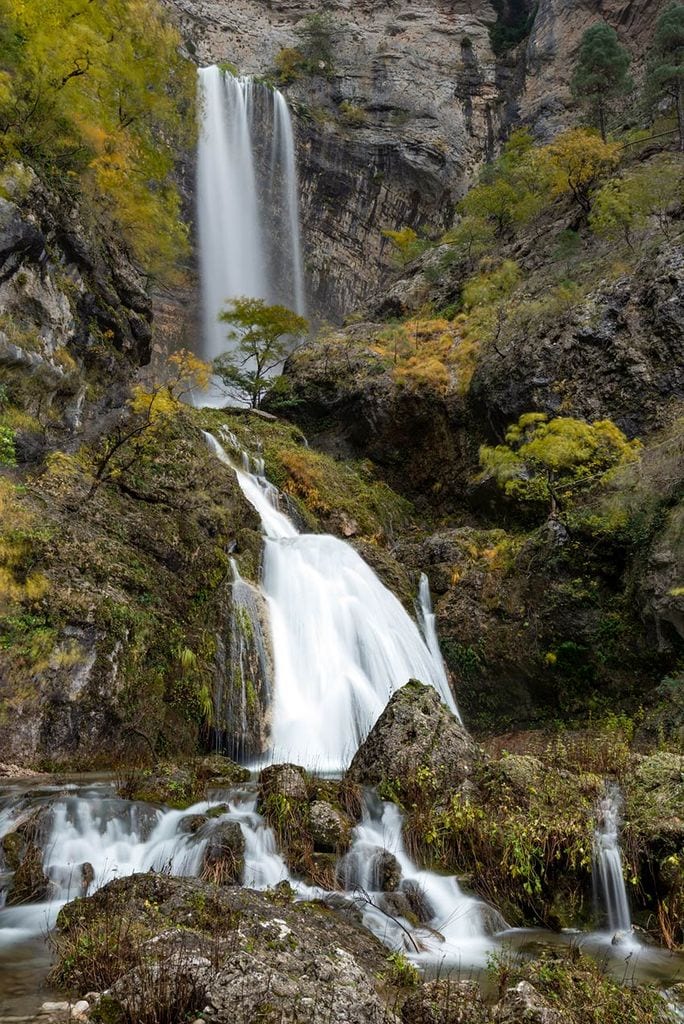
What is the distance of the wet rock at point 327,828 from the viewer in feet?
21.1

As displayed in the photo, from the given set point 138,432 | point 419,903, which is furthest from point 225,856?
point 138,432

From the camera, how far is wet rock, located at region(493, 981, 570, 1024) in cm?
324

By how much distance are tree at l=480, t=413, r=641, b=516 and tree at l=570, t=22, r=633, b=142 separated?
1907 centimetres

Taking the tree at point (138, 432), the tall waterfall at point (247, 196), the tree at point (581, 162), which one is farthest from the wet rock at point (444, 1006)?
the tall waterfall at point (247, 196)

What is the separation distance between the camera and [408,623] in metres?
14.7

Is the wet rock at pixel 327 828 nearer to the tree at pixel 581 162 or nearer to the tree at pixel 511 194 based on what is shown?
the tree at pixel 581 162

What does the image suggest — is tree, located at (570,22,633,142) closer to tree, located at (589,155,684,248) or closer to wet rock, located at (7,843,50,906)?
tree, located at (589,155,684,248)

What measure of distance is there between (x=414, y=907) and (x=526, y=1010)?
2.76m

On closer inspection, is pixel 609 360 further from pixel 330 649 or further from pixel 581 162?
pixel 330 649


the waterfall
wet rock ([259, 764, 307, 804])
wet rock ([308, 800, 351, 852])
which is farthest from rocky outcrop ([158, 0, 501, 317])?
wet rock ([308, 800, 351, 852])

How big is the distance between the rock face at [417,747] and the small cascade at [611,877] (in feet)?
5.17

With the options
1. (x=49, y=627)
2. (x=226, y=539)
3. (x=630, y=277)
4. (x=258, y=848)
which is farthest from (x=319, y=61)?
(x=258, y=848)

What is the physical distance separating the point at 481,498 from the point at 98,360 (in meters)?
11.5

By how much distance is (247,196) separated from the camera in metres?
37.5
